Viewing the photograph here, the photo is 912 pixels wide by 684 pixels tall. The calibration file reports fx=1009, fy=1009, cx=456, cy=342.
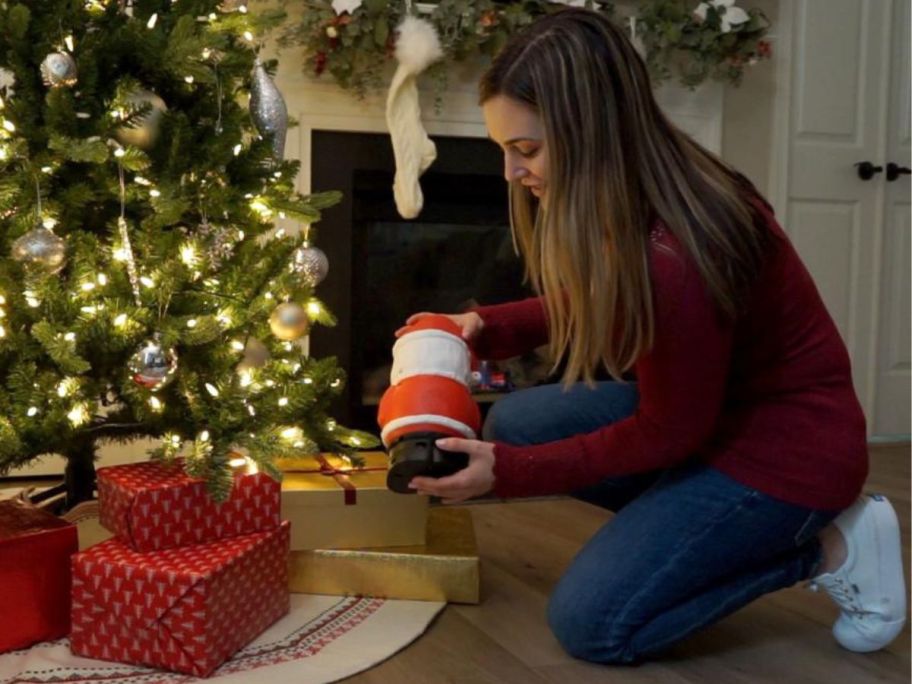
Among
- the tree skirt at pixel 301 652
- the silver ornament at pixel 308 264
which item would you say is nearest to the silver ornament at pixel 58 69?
the silver ornament at pixel 308 264

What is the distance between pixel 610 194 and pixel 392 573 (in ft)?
2.26

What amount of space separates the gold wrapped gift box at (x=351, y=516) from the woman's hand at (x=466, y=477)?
1.10ft

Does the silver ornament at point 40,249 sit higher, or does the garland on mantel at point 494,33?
the garland on mantel at point 494,33

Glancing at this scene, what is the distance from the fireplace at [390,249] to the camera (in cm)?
266

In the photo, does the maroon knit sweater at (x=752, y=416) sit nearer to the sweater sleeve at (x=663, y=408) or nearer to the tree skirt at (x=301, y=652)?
the sweater sleeve at (x=663, y=408)

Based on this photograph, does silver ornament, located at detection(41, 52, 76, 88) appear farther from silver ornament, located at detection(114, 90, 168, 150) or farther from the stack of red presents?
the stack of red presents

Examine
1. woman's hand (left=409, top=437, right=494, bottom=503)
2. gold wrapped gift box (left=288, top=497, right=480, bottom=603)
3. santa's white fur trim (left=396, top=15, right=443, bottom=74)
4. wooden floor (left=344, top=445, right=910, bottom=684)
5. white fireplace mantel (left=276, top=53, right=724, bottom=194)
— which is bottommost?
wooden floor (left=344, top=445, right=910, bottom=684)

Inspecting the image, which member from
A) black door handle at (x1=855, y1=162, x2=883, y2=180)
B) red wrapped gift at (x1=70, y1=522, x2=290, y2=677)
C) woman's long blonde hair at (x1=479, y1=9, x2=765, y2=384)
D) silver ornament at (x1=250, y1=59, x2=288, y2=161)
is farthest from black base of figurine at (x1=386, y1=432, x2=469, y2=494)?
black door handle at (x1=855, y1=162, x2=883, y2=180)

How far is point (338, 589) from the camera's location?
154cm

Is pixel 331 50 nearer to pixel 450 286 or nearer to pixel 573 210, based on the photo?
pixel 450 286

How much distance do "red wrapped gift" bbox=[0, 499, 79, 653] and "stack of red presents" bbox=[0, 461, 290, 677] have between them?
2cm

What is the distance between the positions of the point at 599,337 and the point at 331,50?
155 cm

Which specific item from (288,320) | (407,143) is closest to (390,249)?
(407,143)

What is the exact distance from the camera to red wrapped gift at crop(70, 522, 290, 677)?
1.23 metres
